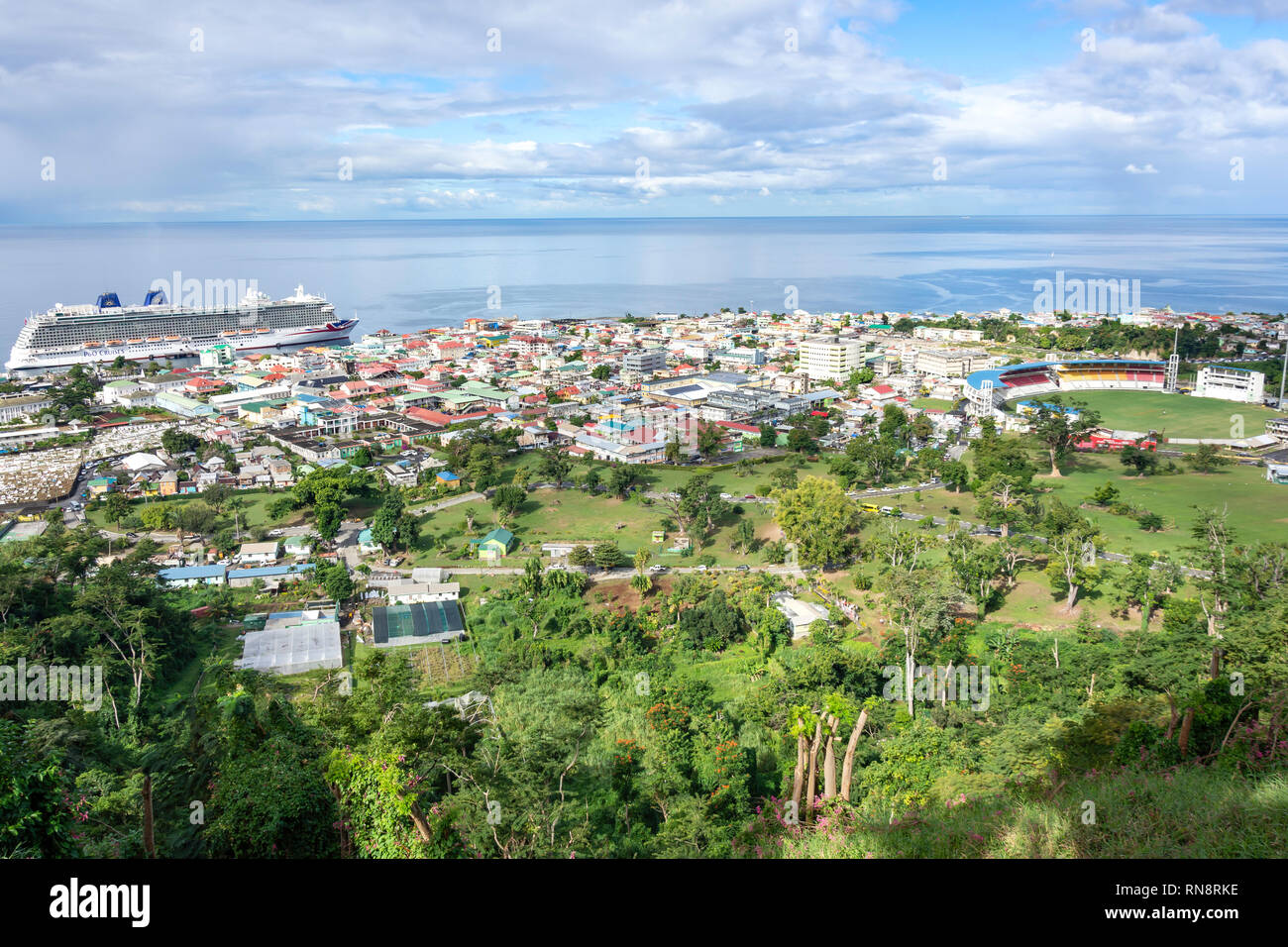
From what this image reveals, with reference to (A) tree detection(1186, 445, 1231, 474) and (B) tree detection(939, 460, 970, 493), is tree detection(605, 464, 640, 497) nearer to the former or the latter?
(B) tree detection(939, 460, 970, 493)

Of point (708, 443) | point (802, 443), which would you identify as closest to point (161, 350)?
point (708, 443)

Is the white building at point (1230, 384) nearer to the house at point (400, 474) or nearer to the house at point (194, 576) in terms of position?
the house at point (400, 474)

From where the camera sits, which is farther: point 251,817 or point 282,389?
point 282,389

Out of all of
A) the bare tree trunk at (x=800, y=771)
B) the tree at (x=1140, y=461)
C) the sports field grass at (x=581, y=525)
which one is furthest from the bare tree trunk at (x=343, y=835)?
the tree at (x=1140, y=461)

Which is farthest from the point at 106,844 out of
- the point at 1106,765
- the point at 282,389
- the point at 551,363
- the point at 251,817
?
the point at 551,363

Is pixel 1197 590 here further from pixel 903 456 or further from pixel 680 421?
pixel 680 421

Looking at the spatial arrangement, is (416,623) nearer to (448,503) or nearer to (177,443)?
(448,503)
